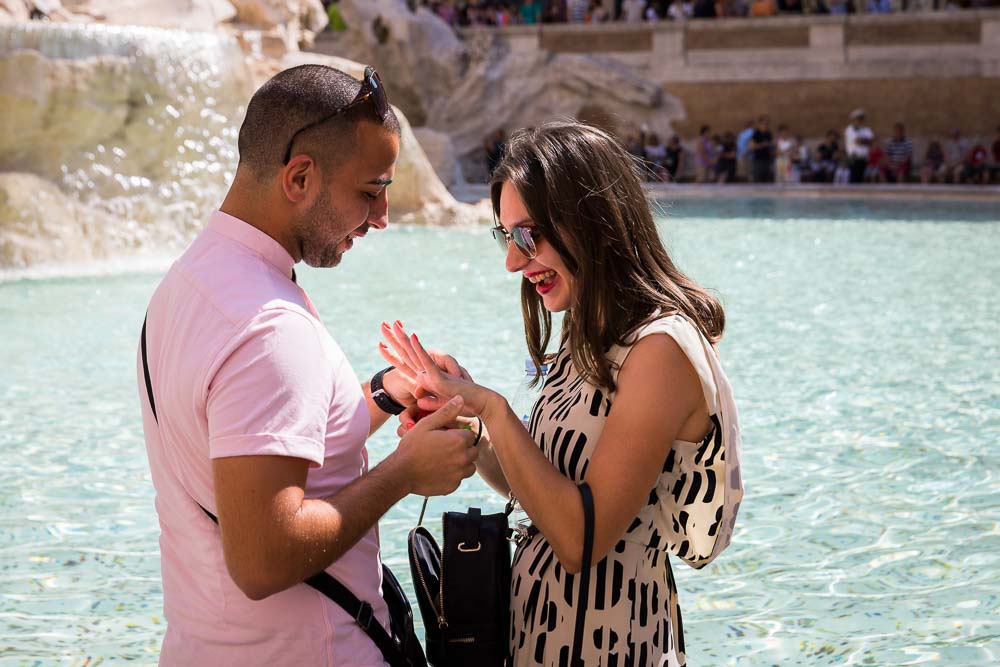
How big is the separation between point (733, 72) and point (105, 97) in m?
15.9

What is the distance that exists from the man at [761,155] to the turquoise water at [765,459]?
10.9 meters

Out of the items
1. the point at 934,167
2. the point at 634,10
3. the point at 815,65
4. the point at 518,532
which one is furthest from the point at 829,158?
the point at 518,532

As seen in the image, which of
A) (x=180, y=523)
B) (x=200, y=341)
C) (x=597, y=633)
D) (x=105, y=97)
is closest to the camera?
(x=200, y=341)

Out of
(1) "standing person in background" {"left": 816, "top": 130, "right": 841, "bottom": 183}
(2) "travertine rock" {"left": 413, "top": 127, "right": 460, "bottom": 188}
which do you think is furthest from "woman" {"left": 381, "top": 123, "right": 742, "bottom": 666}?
(1) "standing person in background" {"left": 816, "top": 130, "right": 841, "bottom": 183}

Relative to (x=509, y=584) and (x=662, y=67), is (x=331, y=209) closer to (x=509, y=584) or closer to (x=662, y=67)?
(x=509, y=584)

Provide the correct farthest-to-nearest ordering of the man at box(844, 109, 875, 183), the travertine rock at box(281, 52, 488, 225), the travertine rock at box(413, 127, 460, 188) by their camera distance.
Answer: the man at box(844, 109, 875, 183)
the travertine rock at box(413, 127, 460, 188)
the travertine rock at box(281, 52, 488, 225)

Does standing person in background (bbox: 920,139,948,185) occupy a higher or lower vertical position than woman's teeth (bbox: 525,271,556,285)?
lower

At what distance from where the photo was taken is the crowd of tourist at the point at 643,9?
24.9 metres

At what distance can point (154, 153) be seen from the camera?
11.8 metres

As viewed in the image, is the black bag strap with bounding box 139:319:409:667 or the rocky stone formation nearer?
the black bag strap with bounding box 139:319:409:667

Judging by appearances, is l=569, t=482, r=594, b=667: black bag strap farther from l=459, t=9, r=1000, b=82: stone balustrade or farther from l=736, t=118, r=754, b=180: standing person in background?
l=459, t=9, r=1000, b=82: stone balustrade

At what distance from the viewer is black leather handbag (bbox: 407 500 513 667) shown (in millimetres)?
1927

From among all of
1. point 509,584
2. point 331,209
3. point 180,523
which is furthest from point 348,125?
point 509,584

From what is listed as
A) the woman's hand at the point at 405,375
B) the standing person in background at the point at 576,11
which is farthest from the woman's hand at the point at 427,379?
the standing person in background at the point at 576,11
